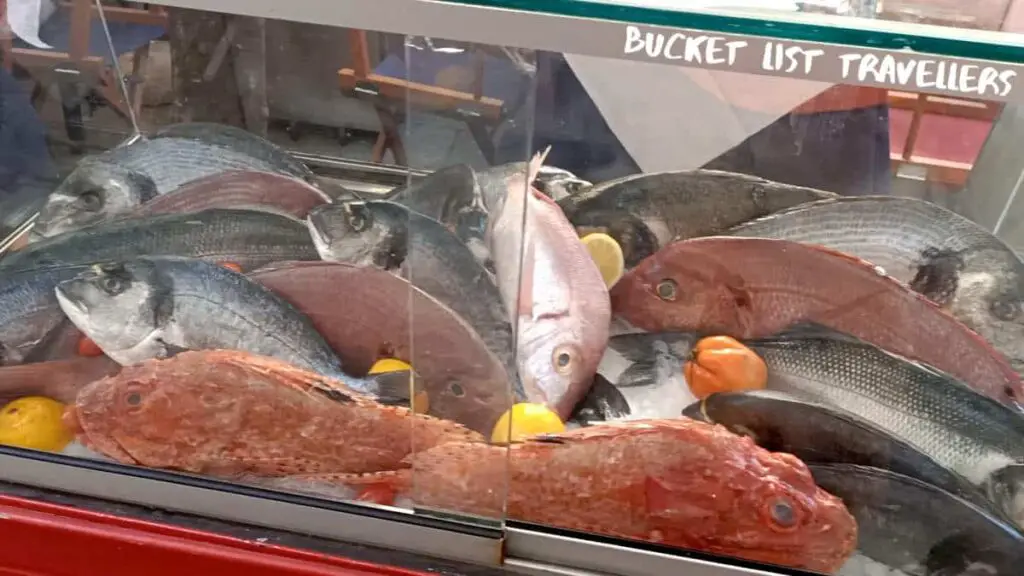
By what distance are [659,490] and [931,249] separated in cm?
55

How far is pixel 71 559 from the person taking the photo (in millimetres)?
1081

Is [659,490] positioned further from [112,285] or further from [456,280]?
[112,285]

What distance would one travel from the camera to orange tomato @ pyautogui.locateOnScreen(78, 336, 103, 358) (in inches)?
46.8

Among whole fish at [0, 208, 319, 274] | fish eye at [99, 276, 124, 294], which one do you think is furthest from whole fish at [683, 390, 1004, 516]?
fish eye at [99, 276, 124, 294]

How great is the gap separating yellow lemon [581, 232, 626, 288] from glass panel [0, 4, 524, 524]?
0.24 m

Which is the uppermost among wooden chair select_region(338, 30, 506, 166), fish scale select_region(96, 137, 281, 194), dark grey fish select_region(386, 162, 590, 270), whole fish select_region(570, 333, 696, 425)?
wooden chair select_region(338, 30, 506, 166)

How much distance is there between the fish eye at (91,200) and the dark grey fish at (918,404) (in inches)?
42.8

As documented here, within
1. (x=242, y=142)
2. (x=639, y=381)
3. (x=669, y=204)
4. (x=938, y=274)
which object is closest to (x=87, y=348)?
(x=242, y=142)

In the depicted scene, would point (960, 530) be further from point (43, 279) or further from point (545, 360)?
point (43, 279)

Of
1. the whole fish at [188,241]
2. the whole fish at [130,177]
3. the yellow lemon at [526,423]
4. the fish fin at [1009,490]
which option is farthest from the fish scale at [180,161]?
the fish fin at [1009,490]

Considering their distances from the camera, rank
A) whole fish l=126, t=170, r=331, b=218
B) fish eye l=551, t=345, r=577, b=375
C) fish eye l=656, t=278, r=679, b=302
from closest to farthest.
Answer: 1. fish eye l=551, t=345, r=577, b=375
2. fish eye l=656, t=278, r=679, b=302
3. whole fish l=126, t=170, r=331, b=218

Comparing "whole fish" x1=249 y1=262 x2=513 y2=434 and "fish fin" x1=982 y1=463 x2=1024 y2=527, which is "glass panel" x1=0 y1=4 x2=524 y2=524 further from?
"fish fin" x1=982 y1=463 x2=1024 y2=527

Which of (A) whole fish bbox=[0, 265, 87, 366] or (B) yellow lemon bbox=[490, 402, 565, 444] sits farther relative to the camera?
(A) whole fish bbox=[0, 265, 87, 366]

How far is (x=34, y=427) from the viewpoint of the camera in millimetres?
1141
